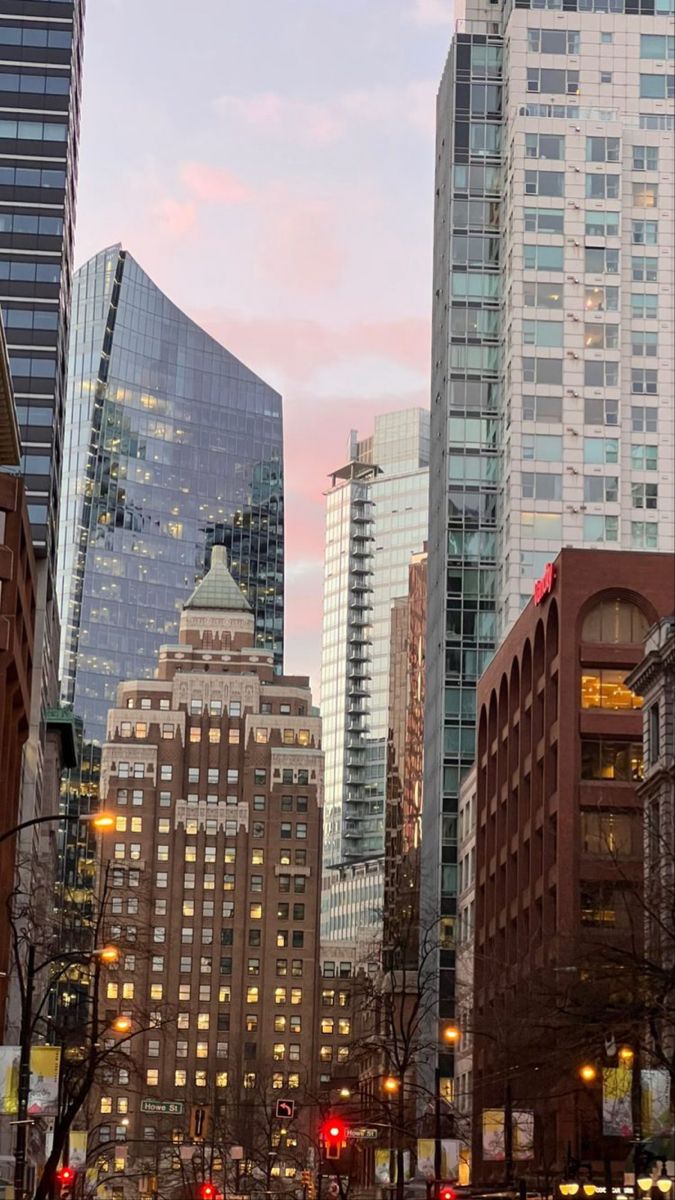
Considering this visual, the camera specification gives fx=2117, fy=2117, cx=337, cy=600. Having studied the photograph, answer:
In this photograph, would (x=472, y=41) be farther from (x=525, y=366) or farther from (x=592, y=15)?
(x=525, y=366)

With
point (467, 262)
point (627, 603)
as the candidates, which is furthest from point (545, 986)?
point (467, 262)

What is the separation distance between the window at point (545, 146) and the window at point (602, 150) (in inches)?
83.5

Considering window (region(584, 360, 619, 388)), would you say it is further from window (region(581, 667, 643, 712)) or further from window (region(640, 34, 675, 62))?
window (region(581, 667, 643, 712))

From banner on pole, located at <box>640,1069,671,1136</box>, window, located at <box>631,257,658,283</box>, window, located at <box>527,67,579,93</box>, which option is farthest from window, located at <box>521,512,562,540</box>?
banner on pole, located at <box>640,1069,671,1136</box>

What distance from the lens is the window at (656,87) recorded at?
169 meters

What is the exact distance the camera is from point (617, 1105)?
61125 mm

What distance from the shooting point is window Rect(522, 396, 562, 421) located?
162250 millimetres

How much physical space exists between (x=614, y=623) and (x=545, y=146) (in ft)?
218

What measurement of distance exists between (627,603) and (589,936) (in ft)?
93.5

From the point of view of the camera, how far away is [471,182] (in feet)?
567

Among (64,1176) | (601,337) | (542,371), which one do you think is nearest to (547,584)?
(64,1176)

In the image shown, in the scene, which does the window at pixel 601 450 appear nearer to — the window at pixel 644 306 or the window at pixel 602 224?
the window at pixel 644 306

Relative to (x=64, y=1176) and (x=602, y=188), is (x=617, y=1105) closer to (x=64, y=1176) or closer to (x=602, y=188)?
(x=64, y=1176)

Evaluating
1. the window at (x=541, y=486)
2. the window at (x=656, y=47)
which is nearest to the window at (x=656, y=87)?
the window at (x=656, y=47)
